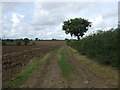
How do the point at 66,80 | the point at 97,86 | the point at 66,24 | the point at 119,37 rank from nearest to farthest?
the point at 97,86
the point at 66,80
the point at 119,37
the point at 66,24

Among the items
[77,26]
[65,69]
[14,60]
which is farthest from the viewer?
[77,26]

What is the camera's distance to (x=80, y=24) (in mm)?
63625

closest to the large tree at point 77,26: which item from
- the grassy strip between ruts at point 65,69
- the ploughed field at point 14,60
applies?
the ploughed field at point 14,60

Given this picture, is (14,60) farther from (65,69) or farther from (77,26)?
(77,26)

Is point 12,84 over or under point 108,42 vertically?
under

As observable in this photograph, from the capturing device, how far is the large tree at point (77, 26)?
62625mm

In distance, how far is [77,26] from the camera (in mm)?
62781

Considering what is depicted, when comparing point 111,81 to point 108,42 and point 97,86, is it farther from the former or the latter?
point 108,42

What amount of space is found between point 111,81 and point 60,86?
97.2 inches

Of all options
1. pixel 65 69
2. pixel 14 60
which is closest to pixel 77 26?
pixel 14 60

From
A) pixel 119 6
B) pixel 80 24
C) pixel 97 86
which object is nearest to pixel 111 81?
pixel 97 86

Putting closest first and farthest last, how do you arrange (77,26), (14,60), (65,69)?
(65,69), (14,60), (77,26)

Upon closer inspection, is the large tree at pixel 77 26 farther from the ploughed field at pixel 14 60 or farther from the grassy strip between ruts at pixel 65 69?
the grassy strip between ruts at pixel 65 69

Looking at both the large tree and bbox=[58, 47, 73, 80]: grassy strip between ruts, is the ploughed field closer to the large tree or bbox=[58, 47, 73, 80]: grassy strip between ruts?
bbox=[58, 47, 73, 80]: grassy strip between ruts
